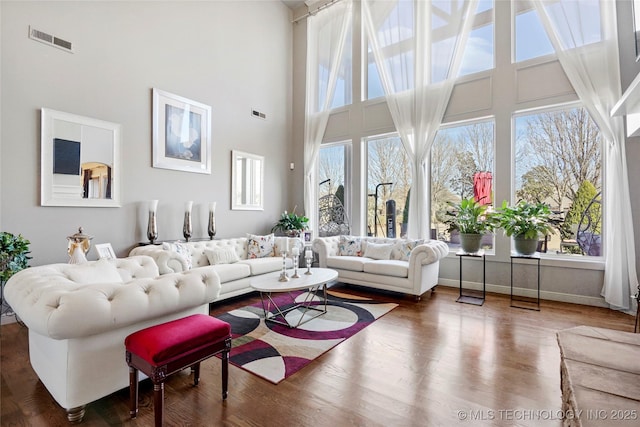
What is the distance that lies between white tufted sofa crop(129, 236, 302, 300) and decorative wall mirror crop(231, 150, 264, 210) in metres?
1.01

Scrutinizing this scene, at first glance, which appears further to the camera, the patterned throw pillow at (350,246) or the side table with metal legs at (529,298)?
the patterned throw pillow at (350,246)

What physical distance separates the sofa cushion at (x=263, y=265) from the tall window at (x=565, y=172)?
380 cm

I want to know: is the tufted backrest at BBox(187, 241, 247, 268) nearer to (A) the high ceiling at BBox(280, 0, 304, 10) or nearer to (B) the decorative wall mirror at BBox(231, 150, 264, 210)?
(B) the decorative wall mirror at BBox(231, 150, 264, 210)

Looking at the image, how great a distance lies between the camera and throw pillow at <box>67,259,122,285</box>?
205 centimetres

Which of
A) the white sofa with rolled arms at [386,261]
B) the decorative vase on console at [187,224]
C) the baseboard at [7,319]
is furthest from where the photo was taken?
the decorative vase on console at [187,224]

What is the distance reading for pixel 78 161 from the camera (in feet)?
11.9

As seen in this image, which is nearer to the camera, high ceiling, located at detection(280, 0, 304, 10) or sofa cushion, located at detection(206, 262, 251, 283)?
sofa cushion, located at detection(206, 262, 251, 283)

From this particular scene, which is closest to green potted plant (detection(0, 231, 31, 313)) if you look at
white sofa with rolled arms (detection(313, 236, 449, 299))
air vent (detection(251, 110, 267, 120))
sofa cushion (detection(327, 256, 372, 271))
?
white sofa with rolled arms (detection(313, 236, 449, 299))

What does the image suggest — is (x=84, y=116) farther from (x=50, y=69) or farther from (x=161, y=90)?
(x=161, y=90)

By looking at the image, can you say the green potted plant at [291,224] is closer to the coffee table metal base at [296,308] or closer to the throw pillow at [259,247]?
the throw pillow at [259,247]

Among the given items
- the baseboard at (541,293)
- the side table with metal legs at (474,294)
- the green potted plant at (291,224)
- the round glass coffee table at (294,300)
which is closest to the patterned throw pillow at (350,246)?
the green potted plant at (291,224)

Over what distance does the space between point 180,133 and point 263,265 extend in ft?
8.08

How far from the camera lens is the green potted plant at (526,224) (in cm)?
381

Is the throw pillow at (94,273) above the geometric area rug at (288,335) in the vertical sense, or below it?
above
